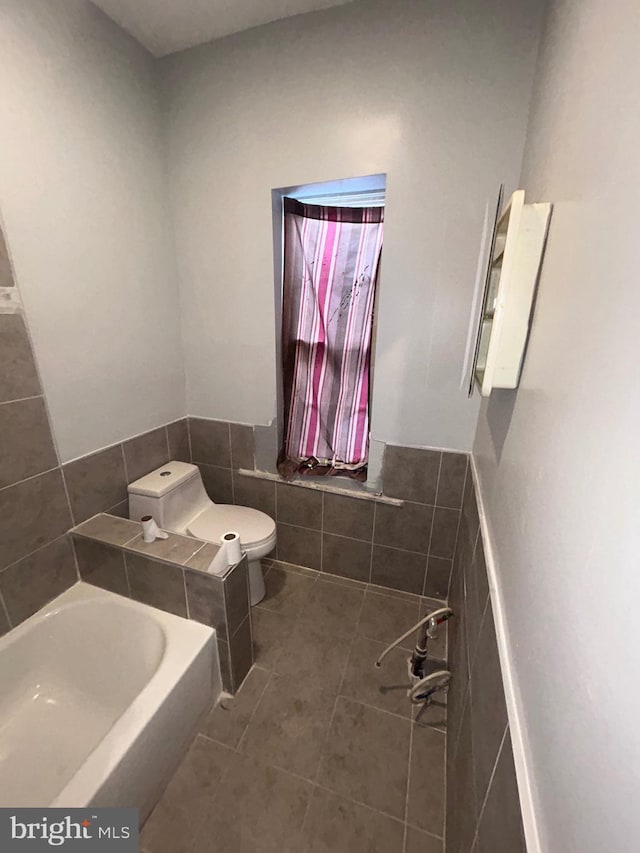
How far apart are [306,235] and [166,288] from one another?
766mm

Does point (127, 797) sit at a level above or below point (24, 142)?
below

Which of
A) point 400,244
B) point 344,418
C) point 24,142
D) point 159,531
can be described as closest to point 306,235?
point 400,244

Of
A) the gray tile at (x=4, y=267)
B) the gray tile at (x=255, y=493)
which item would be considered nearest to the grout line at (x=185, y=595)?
the gray tile at (x=255, y=493)

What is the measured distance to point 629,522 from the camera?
1.03ft

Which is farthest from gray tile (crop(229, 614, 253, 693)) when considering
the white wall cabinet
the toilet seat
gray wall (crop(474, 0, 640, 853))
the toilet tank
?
the white wall cabinet

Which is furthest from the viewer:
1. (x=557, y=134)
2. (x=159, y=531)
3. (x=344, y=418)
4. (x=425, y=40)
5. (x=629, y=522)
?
(x=344, y=418)

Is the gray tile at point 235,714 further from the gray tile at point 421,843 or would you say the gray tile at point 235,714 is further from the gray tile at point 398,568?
the gray tile at point 398,568

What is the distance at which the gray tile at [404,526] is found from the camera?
1.66 metres

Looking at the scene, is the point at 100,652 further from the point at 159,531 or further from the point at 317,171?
the point at 317,171

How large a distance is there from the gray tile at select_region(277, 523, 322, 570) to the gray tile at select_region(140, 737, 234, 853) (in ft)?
2.95

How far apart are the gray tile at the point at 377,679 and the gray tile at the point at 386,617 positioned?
0.05 meters

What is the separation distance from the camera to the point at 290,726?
1.23 metres

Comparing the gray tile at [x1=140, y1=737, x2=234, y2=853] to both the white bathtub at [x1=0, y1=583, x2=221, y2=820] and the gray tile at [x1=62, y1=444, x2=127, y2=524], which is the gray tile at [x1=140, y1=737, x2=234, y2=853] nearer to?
the white bathtub at [x1=0, y1=583, x2=221, y2=820]

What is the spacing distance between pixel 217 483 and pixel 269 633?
2.83 ft
